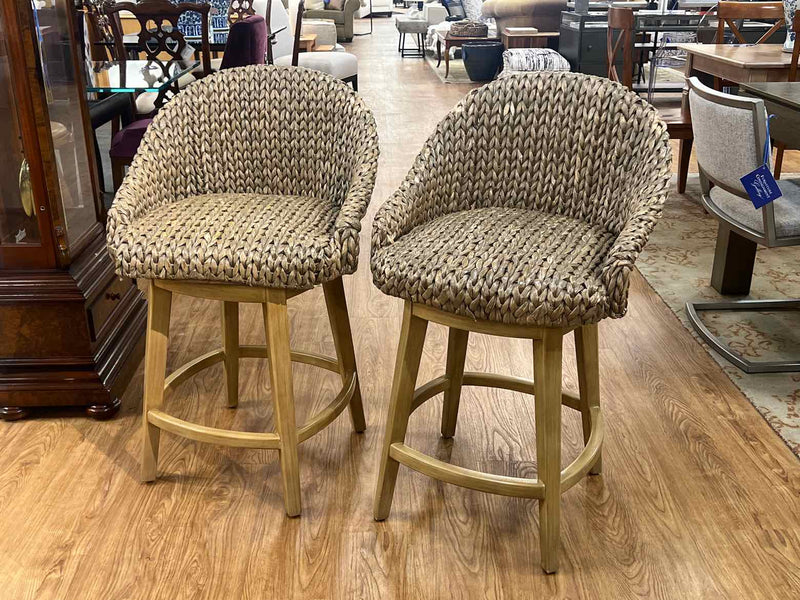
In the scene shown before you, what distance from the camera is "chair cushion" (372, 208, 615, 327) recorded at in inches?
56.5

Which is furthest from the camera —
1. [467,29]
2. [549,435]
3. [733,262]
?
[467,29]

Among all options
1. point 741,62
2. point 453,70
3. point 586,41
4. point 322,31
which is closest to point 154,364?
point 741,62

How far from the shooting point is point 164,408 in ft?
7.27

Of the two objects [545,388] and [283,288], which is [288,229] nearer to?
[283,288]

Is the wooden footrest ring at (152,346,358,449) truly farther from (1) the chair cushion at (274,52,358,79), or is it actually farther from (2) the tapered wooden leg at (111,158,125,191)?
(1) the chair cushion at (274,52,358,79)

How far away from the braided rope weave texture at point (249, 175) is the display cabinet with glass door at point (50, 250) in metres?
0.36

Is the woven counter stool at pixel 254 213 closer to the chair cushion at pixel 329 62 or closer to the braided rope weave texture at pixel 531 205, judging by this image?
the braided rope weave texture at pixel 531 205

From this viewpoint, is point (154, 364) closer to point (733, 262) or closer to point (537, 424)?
point (537, 424)

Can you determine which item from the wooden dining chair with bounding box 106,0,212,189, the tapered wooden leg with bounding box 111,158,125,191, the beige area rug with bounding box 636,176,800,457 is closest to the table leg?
the beige area rug with bounding box 636,176,800,457

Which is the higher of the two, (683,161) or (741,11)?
(741,11)

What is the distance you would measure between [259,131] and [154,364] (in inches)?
23.1

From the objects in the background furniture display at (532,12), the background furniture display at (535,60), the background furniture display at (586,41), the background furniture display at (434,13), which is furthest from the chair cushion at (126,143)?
the background furniture display at (434,13)

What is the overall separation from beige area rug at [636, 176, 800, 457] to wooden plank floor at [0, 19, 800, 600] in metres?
0.07

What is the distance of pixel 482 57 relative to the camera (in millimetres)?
8664
